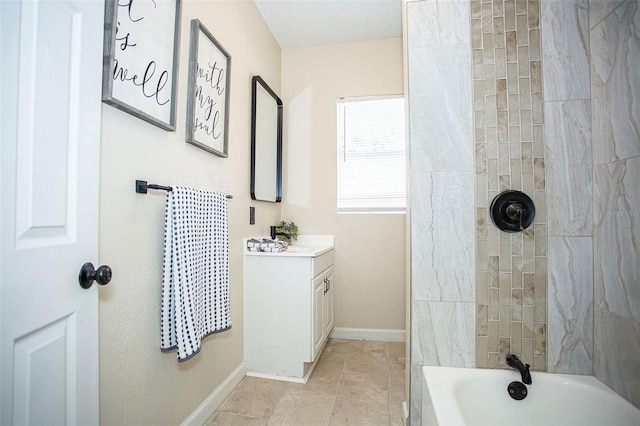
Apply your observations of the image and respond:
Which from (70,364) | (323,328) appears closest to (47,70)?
(70,364)

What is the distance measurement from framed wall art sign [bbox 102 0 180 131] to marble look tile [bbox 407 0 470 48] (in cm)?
108

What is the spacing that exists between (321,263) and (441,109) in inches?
53.2

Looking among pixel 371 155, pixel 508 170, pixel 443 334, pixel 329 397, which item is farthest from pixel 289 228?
pixel 508 170

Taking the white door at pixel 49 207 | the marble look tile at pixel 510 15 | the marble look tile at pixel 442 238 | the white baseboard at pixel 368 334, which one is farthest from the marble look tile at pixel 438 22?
the white baseboard at pixel 368 334

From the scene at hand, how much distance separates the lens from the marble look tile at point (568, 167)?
1.18 meters

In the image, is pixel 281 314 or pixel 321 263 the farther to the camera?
pixel 321 263

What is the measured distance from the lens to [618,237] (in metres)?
1.06

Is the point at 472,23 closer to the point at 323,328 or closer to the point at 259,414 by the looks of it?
the point at 323,328

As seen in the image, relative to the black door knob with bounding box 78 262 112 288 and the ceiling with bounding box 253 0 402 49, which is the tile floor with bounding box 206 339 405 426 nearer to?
the black door knob with bounding box 78 262 112 288

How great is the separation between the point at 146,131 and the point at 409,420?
1.75m

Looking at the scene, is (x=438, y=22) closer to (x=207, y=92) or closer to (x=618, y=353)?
(x=207, y=92)

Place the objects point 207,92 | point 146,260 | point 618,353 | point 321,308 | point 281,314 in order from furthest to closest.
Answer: point 321,308 < point 281,314 < point 207,92 < point 146,260 < point 618,353

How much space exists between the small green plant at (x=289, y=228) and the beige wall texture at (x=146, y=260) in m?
0.74

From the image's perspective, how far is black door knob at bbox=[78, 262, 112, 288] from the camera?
82cm
